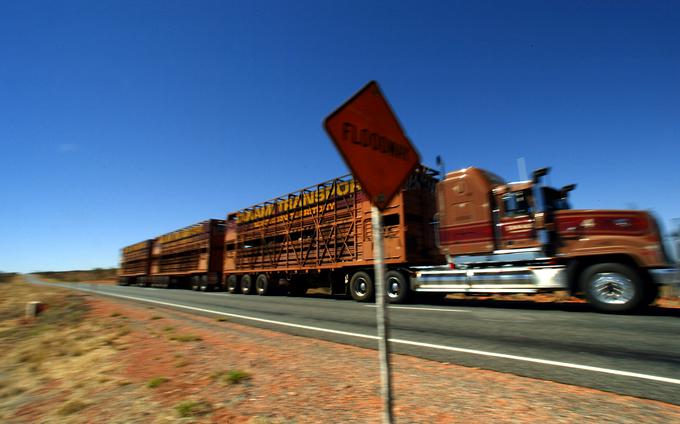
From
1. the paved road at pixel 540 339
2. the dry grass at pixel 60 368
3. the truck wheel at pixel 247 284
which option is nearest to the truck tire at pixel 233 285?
the truck wheel at pixel 247 284

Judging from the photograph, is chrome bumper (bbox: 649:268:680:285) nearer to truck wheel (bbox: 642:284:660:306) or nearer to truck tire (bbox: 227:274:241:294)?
truck wheel (bbox: 642:284:660:306)

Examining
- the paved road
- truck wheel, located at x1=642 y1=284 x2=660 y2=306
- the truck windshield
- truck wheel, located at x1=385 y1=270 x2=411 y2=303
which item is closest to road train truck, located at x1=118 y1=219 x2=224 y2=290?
the paved road

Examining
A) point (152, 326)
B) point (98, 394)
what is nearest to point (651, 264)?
point (98, 394)

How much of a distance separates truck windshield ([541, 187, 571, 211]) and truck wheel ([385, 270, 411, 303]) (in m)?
4.81

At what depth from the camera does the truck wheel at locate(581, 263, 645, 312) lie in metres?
7.57

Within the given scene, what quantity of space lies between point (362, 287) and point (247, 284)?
9.23 meters

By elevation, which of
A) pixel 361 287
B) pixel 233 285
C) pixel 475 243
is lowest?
pixel 233 285

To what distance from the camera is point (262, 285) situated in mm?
18125

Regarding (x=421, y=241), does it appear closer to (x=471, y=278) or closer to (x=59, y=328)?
(x=471, y=278)

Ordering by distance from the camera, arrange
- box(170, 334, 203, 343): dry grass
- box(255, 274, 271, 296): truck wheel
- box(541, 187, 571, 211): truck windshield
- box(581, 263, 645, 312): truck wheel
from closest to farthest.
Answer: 1. box(170, 334, 203, 343): dry grass
2. box(581, 263, 645, 312): truck wheel
3. box(541, 187, 571, 211): truck windshield
4. box(255, 274, 271, 296): truck wheel

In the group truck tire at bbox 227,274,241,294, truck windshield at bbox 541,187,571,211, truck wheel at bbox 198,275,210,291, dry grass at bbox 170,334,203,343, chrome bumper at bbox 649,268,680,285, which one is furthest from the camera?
truck wheel at bbox 198,275,210,291

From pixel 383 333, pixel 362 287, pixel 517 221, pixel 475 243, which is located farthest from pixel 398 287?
pixel 383 333

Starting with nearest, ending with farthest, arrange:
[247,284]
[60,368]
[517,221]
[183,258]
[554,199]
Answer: [60,368], [554,199], [517,221], [247,284], [183,258]

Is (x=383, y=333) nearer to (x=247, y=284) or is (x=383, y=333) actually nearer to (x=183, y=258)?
(x=247, y=284)
